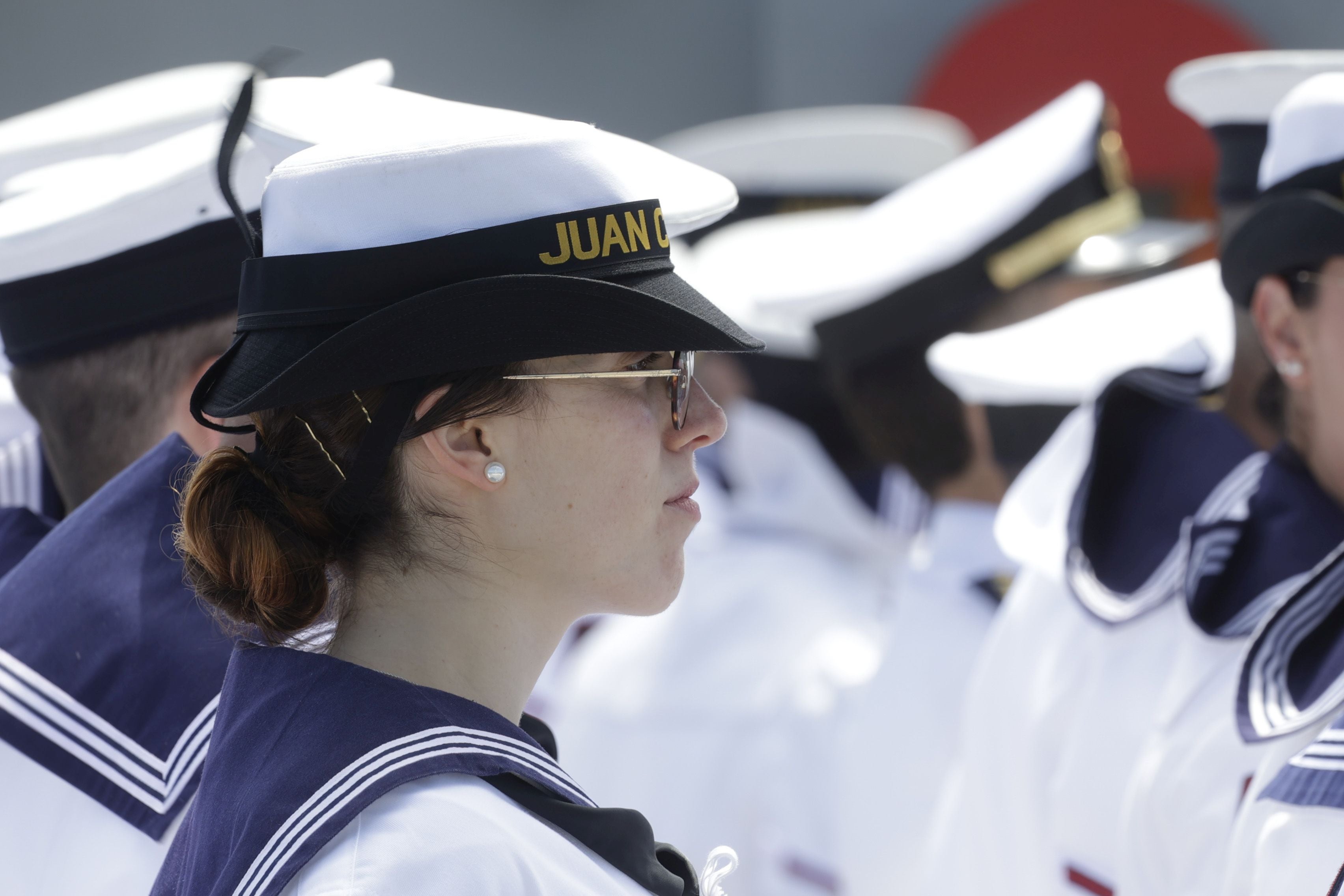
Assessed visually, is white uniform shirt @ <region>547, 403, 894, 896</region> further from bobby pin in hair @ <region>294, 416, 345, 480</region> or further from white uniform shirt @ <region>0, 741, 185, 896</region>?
bobby pin in hair @ <region>294, 416, 345, 480</region>

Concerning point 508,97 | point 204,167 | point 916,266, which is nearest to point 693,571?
point 916,266

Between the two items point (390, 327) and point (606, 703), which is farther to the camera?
point (606, 703)

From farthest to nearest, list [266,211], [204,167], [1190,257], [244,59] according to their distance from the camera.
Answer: [244,59]
[1190,257]
[204,167]
[266,211]

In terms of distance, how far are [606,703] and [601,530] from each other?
7.77 feet

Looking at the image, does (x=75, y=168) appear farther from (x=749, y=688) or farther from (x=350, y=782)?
(x=749, y=688)

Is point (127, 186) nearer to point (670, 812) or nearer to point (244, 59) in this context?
point (670, 812)

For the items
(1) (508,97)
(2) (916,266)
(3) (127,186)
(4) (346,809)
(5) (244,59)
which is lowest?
(1) (508,97)

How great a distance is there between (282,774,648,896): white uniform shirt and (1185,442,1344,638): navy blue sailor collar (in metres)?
1.33

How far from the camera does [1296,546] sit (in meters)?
2.11

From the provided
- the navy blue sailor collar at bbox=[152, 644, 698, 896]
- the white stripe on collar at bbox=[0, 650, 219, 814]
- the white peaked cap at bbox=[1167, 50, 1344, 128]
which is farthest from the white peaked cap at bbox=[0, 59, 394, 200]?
the white peaked cap at bbox=[1167, 50, 1344, 128]

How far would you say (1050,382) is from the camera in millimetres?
2633

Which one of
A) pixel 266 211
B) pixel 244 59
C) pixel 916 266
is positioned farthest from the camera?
pixel 244 59

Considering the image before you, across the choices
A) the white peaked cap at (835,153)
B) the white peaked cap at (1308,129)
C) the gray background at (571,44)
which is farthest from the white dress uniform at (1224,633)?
the gray background at (571,44)

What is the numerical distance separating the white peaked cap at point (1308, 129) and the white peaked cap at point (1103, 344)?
1.39 feet
